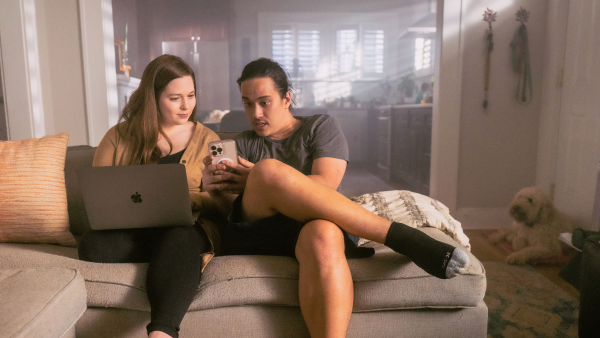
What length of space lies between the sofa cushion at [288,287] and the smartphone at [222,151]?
0.34 meters

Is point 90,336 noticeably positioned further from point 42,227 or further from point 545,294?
point 545,294

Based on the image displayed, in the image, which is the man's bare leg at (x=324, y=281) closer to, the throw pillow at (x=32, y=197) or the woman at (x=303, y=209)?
the woman at (x=303, y=209)

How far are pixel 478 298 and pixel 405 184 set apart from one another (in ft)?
10.1

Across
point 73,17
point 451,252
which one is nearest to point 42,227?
point 451,252

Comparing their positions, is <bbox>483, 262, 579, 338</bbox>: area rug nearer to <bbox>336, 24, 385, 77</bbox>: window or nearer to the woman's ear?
the woman's ear

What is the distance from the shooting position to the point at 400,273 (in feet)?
3.83

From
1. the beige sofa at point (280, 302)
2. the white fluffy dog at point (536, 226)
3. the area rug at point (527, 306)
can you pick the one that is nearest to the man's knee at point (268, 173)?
the beige sofa at point (280, 302)

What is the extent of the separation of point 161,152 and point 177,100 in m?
0.20

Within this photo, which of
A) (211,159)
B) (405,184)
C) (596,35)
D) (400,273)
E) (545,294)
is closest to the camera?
(400,273)

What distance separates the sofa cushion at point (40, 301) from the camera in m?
0.89

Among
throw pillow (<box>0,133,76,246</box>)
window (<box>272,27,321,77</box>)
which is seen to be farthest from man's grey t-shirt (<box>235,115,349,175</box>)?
window (<box>272,27,321,77</box>)

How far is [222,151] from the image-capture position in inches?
51.4

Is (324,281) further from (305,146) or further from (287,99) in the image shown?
(287,99)

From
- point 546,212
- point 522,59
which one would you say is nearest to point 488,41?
point 522,59
